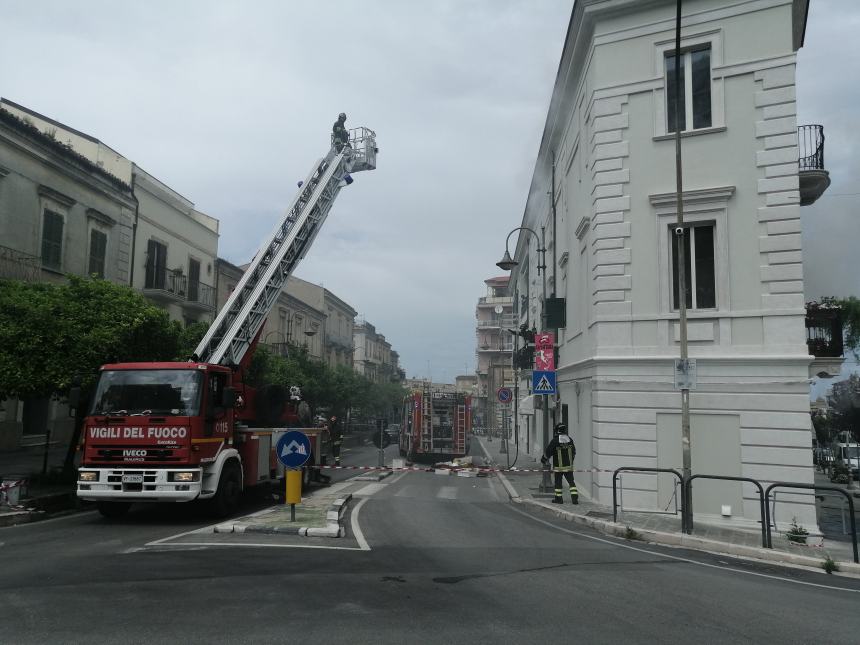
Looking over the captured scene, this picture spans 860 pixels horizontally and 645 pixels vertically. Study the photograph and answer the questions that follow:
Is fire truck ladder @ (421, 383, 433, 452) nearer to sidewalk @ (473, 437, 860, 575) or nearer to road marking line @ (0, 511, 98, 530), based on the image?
sidewalk @ (473, 437, 860, 575)

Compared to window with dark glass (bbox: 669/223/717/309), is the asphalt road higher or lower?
lower

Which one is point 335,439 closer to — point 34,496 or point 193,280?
point 34,496

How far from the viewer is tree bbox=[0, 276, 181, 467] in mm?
12305

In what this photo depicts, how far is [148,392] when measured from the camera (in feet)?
34.5

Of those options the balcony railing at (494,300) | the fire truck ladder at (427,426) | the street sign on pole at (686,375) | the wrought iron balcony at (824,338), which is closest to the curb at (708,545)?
the street sign on pole at (686,375)

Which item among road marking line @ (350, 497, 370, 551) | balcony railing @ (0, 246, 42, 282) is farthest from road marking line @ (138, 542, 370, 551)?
balcony railing @ (0, 246, 42, 282)

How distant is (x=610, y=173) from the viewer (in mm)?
13289

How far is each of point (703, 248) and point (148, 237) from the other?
23093 mm

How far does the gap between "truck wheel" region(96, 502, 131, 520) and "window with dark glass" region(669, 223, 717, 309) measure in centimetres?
1085

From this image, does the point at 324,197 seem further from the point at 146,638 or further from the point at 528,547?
the point at 146,638

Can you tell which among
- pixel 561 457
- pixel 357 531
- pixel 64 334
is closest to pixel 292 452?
pixel 357 531

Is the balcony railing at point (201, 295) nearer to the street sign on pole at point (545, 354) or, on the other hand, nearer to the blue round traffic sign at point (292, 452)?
the street sign on pole at point (545, 354)

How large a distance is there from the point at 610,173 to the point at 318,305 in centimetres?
4538

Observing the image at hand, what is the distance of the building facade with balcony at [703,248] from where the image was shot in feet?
39.1
